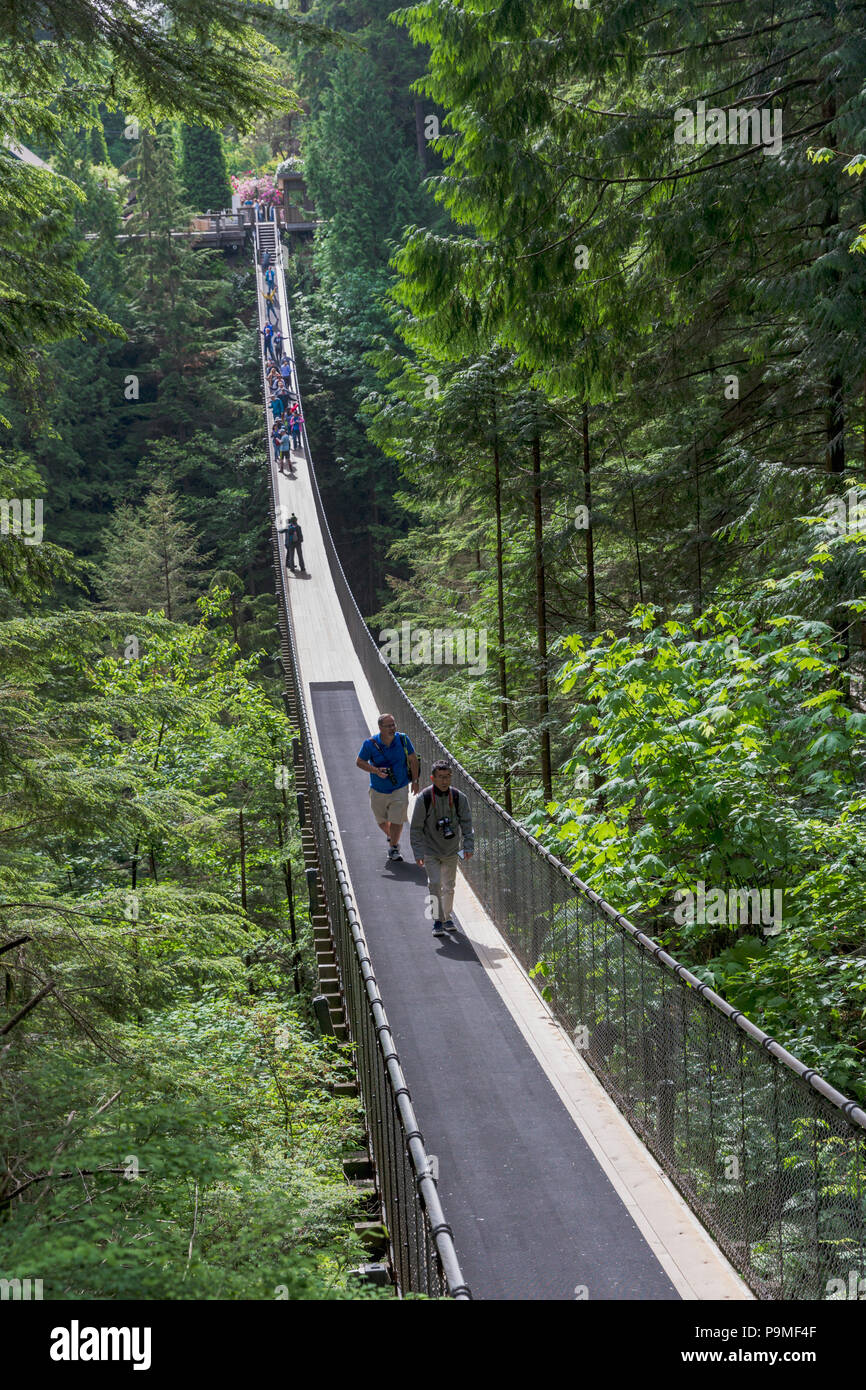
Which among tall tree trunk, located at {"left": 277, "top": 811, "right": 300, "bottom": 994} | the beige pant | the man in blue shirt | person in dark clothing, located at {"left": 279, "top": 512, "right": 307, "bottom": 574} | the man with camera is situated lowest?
tall tree trunk, located at {"left": 277, "top": 811, "right": 300, "bottom": 994}

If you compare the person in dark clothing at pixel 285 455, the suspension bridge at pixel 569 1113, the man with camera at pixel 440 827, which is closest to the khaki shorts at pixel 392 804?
the suspension bridge at pixel 569 1113

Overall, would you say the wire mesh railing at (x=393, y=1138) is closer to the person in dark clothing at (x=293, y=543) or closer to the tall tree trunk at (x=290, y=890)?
the tall tree trunk at (x=290, y=890)

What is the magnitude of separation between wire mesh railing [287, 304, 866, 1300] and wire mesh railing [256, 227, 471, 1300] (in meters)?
1.22

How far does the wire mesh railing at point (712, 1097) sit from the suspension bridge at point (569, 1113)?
12 millimetres

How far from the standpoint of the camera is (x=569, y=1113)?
5.82m

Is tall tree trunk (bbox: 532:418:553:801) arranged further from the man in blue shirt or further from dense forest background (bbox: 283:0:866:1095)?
the man in blue shirt

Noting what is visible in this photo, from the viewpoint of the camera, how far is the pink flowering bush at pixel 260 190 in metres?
52.9

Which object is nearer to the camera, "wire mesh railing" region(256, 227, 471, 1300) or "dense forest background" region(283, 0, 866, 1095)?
"wire mesh railing" region(256, 227, 471, 1300)

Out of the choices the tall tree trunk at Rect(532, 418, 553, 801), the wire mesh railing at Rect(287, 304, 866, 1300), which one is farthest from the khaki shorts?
the tall tree trunk at Rect(532, 418, 553, 801)

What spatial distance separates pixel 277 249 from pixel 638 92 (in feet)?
140

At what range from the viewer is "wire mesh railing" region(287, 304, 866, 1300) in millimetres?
3957

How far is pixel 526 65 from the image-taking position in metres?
7.41

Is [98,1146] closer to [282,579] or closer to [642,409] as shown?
[642,409]

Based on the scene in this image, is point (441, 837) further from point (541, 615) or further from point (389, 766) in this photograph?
point (541, 615)
